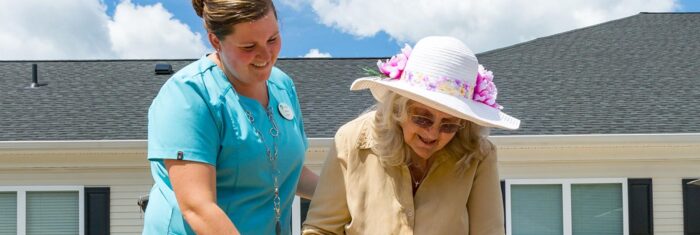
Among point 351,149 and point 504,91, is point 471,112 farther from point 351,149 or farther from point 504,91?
point 504,91

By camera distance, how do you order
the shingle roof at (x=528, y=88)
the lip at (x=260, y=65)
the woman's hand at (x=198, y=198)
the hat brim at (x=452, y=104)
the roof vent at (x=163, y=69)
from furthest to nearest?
the roof vent at (x=163, y=69) < the shingle roof at (x=528, y=88) < the hat brim at (x=452, y=104) < the lip at (x=260, y=65) < the woman's hand at (x=198, y=198)

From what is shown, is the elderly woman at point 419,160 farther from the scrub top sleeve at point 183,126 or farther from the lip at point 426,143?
the scrub top sleeve at point 183,126

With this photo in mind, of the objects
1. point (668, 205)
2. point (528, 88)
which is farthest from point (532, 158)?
point (668, 205)

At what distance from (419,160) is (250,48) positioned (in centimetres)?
59

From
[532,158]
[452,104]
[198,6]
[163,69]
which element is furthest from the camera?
[163,69]

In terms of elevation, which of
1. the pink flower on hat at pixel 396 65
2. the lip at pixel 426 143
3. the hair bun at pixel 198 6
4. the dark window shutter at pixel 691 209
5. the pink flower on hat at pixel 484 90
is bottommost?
Answer: the dark window shutter at pixel 691 209

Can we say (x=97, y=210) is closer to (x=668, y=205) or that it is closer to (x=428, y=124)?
(x=668, y=205)

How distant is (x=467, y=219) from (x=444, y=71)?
39 centimetres

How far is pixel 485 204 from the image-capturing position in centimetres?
201

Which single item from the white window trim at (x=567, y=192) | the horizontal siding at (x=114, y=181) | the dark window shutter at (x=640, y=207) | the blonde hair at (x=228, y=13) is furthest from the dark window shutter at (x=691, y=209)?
the blonde hair at (x=228, y=13)

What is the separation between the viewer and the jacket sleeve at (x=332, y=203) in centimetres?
200

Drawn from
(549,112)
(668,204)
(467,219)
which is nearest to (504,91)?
(549,112)

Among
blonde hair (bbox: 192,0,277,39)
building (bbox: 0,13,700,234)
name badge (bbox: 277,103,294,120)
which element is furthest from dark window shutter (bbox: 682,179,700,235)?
blonde hair (bbox: 192,0,277,39)

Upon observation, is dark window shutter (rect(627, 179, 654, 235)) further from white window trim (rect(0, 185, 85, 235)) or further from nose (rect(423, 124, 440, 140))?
nose (rect(423, 124, 440, 140))
